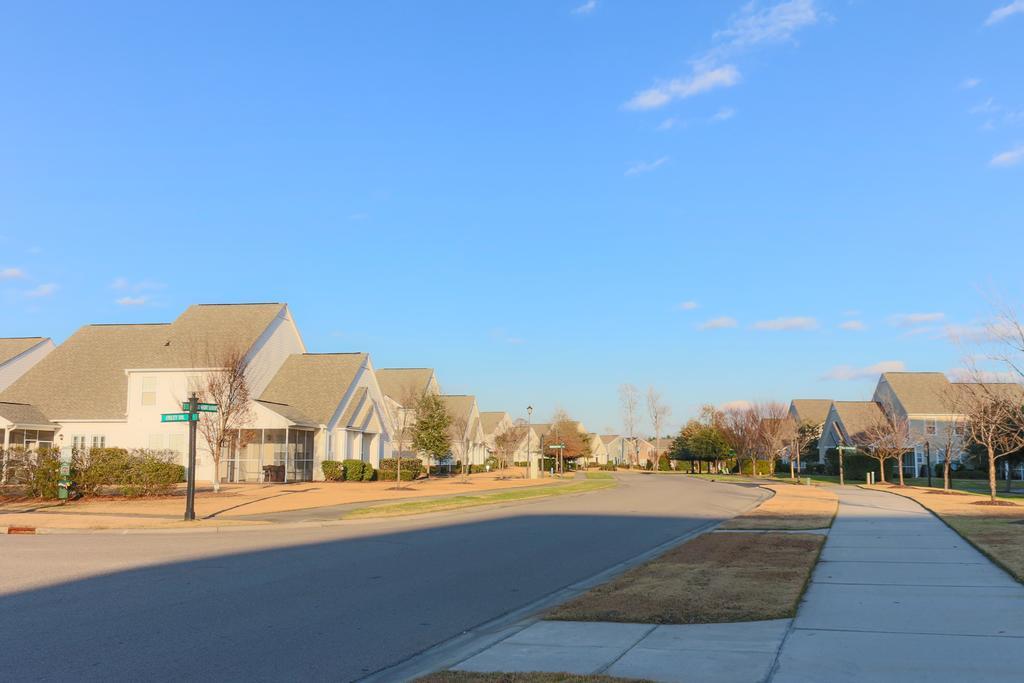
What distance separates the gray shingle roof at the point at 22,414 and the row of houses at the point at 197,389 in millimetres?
122

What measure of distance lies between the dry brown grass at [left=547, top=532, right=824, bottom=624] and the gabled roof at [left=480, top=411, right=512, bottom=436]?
8737 centimetres

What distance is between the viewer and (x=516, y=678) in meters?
6.55

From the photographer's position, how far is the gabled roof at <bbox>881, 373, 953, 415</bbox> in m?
64.0

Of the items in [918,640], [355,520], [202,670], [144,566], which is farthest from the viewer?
[355,520]

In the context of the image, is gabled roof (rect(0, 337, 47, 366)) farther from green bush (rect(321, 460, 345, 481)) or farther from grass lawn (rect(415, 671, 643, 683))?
grass lawn (rect(415, 671, 643, 683))

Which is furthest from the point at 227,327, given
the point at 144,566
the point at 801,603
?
the point at 801,603

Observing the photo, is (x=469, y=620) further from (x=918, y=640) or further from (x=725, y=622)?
(x=918, y=640)

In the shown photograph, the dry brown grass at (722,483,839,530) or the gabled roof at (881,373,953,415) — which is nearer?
the dry brown grass at (722,483,839,530)

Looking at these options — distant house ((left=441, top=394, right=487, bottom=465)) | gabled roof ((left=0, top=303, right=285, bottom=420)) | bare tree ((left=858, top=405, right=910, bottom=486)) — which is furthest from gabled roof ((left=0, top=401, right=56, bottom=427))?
bare tree ((left=858, top=405, right=910, bottom=486))

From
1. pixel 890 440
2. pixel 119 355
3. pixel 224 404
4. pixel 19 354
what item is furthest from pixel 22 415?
pixel 890 440

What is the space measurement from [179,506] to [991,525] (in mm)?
23511

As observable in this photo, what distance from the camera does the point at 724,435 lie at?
90812 millimetres

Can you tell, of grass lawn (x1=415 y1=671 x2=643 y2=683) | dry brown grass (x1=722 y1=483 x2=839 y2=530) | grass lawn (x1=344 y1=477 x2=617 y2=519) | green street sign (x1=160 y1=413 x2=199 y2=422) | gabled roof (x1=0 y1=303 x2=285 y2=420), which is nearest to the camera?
grass lawn (x1=415 y1=671 x2=643 y2=683)

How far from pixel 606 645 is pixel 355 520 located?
16656mm
